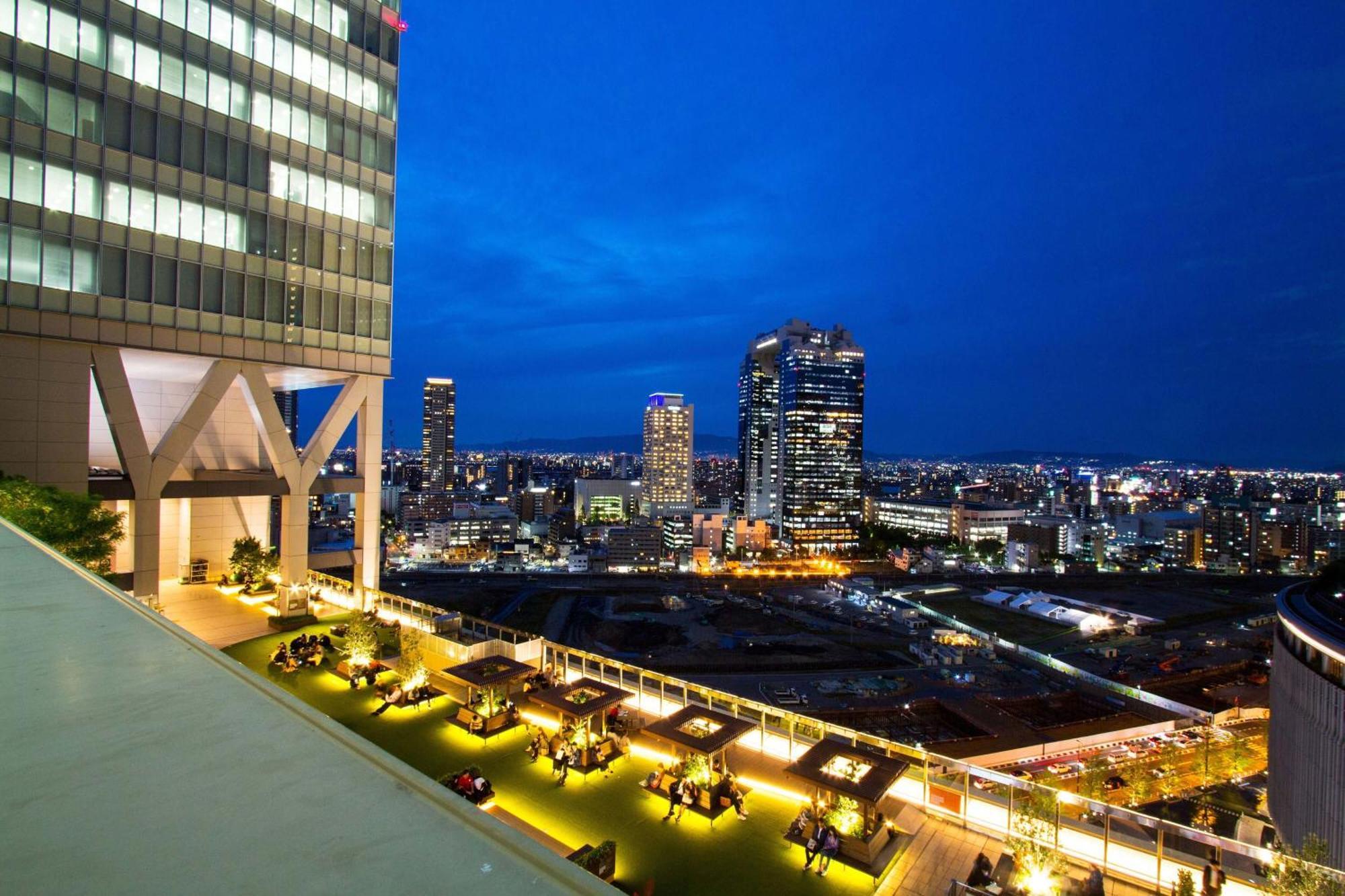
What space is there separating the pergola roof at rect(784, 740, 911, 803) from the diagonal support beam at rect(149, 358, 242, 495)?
23.9 meters

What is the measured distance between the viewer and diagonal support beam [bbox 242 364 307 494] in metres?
25.8

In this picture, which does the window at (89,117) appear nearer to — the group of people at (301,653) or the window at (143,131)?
the window at (143,131)

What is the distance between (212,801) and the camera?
6.63 feet

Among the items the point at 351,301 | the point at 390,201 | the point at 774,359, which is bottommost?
the point at 351,301

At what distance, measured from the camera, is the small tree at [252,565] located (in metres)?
27.3

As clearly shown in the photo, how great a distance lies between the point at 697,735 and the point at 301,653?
12999 mm

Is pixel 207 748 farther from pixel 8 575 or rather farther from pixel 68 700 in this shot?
pixel 8 575

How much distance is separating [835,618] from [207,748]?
8864 cm

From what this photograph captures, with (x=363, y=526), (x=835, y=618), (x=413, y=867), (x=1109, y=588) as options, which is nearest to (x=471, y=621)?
(x=363, y=526)

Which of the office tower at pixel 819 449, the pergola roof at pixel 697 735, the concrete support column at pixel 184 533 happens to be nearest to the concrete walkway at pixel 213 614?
the concrete support column at pixel 184 533

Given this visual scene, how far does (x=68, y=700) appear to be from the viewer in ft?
9.22

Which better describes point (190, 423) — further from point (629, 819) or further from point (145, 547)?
point (629, 819)

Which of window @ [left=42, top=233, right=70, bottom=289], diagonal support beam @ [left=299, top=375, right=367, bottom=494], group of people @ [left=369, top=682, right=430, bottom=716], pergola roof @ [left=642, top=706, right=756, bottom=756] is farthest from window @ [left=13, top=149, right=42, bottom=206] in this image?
pergola roof @ [left=642, top=706, right=756, bottom=756]

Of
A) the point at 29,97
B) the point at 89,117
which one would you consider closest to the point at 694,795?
the point at 89,117
